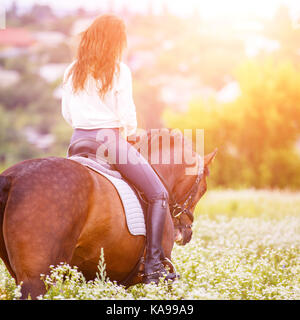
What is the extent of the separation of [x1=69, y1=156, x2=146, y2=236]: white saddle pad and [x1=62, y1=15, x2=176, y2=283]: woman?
0.39ft

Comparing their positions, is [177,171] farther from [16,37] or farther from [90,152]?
[16,37]

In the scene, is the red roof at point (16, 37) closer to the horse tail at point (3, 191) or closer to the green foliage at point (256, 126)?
the green foliage at point (256, 126)

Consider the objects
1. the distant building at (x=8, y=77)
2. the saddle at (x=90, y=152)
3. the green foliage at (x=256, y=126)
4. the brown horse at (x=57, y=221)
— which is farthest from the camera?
the distant building at (x=8, y=77)

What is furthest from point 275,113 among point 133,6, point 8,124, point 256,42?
point 133,6

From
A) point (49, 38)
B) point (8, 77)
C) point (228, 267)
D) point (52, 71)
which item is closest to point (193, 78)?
point (52, 71)

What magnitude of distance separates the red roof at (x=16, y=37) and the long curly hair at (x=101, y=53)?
91.7 metres

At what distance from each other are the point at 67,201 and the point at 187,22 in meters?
108

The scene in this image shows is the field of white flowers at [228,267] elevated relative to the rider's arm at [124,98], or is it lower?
lower

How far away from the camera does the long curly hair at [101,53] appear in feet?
14.3

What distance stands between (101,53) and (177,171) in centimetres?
154

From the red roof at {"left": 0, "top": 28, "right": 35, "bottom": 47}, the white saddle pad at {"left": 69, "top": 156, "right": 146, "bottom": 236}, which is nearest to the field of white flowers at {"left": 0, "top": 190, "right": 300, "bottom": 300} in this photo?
the white saddle pad at {"left": 69, "top": 156, "right": 146, "bottom": 236}

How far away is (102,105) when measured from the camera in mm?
4422

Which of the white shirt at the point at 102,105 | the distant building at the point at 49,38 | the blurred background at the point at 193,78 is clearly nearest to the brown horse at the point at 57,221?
the white shirt at the point at 102,105
